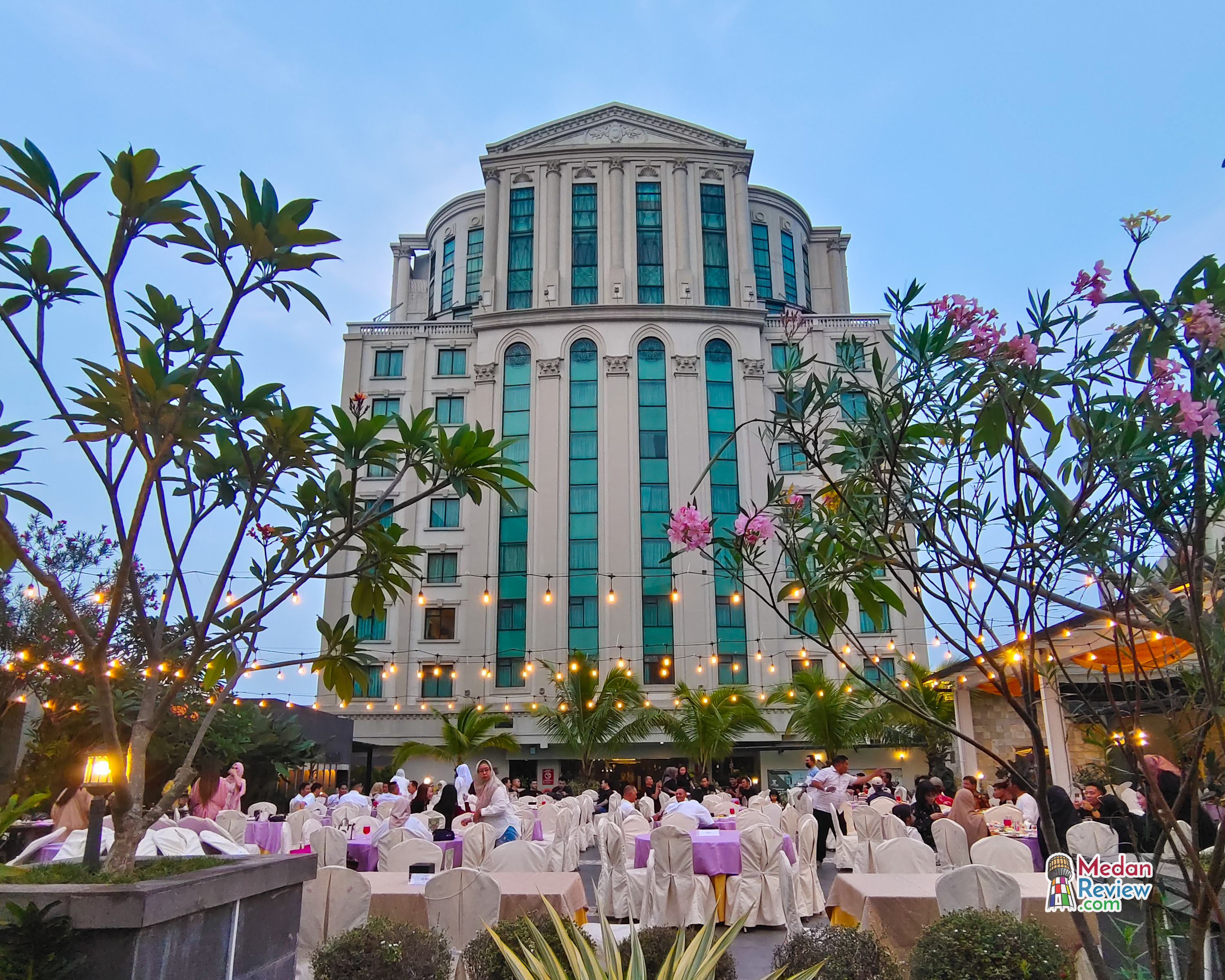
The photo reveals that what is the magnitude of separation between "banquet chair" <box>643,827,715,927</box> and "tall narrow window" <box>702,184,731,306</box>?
1091 inches

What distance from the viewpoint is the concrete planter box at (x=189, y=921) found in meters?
3.09

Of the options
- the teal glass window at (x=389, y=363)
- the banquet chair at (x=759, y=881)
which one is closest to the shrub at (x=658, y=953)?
the banquet chair at (x=759, y=881)

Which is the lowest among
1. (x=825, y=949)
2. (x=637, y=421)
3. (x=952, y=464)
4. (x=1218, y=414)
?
(x=825, y=949)

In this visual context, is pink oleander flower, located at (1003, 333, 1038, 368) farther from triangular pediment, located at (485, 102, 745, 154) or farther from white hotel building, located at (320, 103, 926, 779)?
triangular pediment, located at (485, 102, 745, 154)

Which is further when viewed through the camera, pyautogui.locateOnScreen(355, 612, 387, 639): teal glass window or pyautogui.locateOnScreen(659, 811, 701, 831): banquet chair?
pyautogui.locateOnScreen(355, 612, 387, 639): teal glass window

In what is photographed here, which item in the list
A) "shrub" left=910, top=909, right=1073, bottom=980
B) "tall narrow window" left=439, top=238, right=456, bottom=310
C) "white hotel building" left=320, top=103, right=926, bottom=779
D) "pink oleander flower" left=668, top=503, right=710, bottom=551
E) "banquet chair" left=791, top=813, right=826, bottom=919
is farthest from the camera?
"tall narrow window" left=439, top=238, right=456, bottom=310

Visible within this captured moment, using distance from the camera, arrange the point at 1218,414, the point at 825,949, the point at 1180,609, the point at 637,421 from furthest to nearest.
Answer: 1. the point at 637,421
2. the point at 825,949
3. the point at 1180,609
4. the point at 1218,414

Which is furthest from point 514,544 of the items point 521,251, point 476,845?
point 476,845

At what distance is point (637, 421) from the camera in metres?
31.8

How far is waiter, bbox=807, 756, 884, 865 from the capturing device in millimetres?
12609

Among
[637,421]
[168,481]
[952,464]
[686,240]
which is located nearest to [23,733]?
[168,481]

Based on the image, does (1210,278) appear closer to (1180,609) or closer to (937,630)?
(1180,609)

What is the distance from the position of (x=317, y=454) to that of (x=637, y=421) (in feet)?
91.7

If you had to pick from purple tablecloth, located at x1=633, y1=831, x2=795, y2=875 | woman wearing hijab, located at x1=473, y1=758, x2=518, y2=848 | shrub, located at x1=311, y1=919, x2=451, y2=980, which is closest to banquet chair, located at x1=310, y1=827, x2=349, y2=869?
woman wearing hijab, located at x1=473, y1=758, x2=518, y2=848
